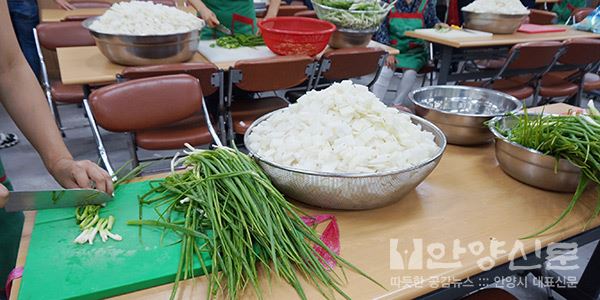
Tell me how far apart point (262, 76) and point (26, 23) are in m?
2.94

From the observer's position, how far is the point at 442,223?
3.44ft

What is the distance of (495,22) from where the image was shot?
12.2 ft

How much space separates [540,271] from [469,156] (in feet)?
3.40

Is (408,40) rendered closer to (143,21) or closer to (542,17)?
(542,17)

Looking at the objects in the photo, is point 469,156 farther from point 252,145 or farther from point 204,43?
point 204,43

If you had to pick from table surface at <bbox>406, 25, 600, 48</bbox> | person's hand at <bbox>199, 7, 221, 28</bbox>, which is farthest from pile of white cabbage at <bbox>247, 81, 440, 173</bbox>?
table surface at <bbox>406, 25, 600, 48</bbox>

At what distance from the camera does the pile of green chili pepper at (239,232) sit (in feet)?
2.69

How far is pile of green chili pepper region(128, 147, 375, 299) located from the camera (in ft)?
2.69

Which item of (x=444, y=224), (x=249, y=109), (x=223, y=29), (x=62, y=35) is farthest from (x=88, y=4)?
(x=444, y=224)

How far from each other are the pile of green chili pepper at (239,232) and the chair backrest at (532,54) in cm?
296

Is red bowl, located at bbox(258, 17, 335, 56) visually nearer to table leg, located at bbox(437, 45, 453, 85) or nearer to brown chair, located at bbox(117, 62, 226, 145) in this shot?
brown chair, located at bbox(117, 62, 226, 145)

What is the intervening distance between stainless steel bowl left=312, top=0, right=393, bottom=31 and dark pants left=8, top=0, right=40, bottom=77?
2.81 meters

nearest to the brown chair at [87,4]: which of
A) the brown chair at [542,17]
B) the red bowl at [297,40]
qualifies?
the red bowl at [297,40]

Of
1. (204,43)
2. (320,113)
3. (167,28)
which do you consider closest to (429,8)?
(204,43)
